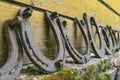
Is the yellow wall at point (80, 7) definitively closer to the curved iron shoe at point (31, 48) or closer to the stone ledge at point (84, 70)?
the curved iron shoe at point (31, 48)

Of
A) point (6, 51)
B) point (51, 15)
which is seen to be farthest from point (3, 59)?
point (51, 15)

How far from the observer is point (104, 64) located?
1.69 m

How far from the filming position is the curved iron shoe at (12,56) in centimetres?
87

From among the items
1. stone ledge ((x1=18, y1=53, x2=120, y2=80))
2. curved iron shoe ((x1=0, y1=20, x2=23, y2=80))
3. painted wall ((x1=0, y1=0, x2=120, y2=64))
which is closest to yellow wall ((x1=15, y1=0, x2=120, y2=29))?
painted wall ((x1=0, y1=0, x2=120, y2=64))

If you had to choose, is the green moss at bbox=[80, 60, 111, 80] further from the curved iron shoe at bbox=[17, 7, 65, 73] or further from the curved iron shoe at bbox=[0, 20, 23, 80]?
the curved iron shoe at bbox=[0, 20, 23, 80]

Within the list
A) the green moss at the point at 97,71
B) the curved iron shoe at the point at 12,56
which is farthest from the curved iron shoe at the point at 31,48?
the green moss at the point at 97,71

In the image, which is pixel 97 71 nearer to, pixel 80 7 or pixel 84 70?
pixel 84 70

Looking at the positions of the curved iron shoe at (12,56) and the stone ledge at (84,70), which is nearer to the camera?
the curved iron shoe at (12,56)

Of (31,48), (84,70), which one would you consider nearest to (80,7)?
(84,70)

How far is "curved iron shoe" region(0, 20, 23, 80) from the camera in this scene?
2.85 feet

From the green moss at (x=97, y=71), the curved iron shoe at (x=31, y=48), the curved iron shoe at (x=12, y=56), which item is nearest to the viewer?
the curved iron shoe at (x=12, y=56)

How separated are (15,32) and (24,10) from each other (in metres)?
0.11

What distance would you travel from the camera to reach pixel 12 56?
3.07 ft

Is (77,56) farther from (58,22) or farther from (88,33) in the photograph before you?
(88,33)
